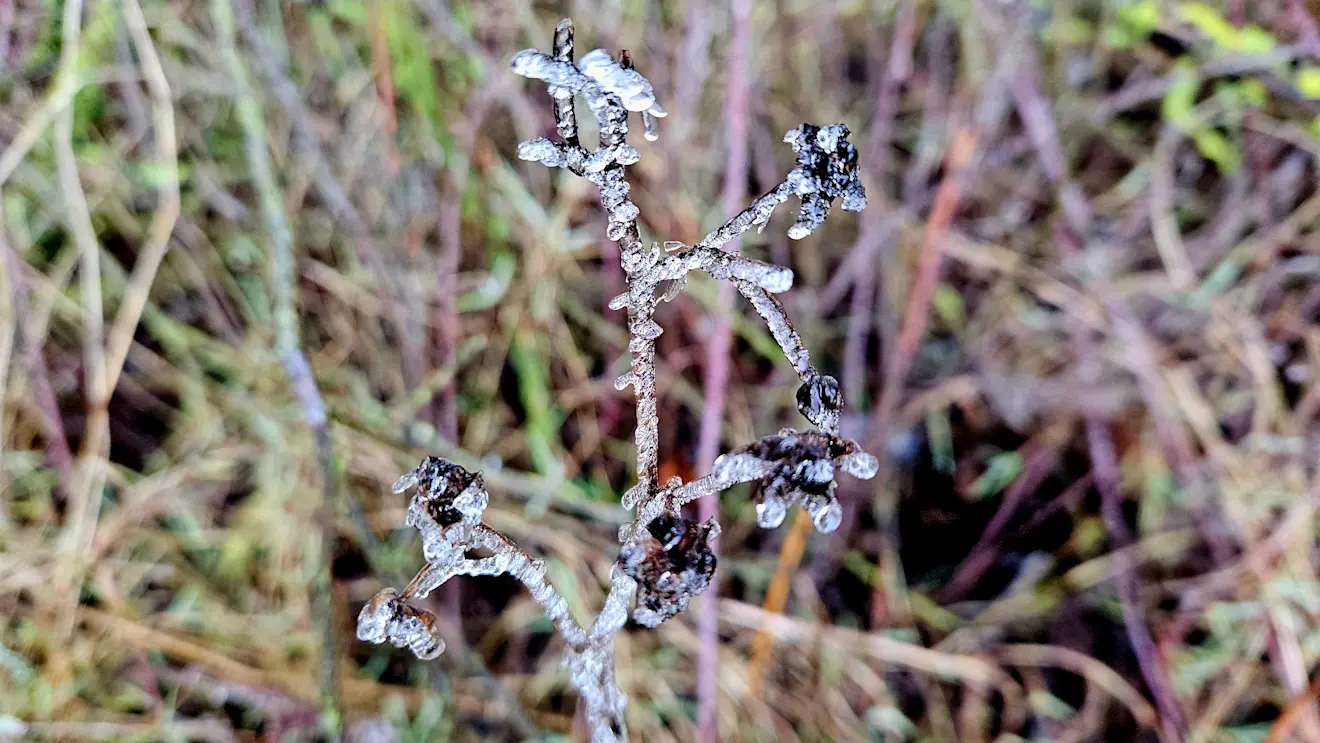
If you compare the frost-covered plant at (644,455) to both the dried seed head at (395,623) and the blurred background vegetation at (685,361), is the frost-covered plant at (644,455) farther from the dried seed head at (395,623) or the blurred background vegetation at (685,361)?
the blurred background vegetation at (685,361)

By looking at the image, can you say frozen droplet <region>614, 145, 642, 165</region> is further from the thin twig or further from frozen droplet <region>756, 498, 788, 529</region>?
the thin twig

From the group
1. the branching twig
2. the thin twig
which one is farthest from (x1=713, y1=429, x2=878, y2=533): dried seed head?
the thin twig

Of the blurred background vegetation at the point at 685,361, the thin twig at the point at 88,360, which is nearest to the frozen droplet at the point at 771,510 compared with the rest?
the blurred background vegetation at the point at 685,361

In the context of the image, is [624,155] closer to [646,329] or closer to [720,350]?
[646,329]

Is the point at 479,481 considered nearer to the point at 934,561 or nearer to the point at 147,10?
the point at 934,561

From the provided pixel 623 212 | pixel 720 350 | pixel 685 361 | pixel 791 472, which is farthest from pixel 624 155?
pixel 685 361

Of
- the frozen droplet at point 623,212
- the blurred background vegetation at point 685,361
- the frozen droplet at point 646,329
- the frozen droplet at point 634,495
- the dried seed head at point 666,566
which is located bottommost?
the dried seed head at point 666,566
